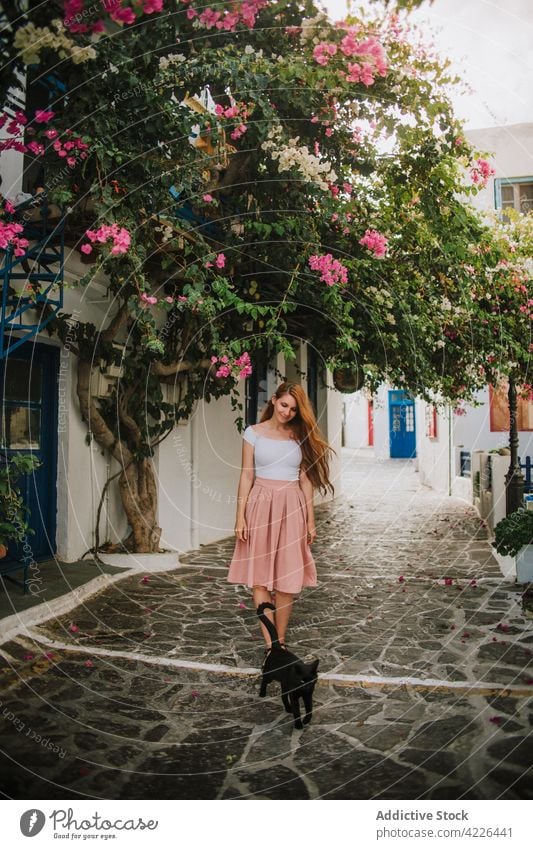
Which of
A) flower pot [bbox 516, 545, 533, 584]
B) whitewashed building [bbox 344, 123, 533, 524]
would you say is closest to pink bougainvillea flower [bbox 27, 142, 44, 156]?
flower pot [bbox 516, 545, 533, 584]

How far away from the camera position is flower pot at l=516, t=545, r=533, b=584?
6.12 meters

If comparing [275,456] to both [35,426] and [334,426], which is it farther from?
[334,426]

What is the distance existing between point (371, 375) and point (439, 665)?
4.45 m

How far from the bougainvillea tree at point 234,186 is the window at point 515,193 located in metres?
6.03

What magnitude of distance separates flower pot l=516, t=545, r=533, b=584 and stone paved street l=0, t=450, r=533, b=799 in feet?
0.70

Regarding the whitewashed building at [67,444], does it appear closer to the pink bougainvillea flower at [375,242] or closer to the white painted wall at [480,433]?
the pink bougainvillea flower at [375,242]

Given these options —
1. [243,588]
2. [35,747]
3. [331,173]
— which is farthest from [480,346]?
[35,747]

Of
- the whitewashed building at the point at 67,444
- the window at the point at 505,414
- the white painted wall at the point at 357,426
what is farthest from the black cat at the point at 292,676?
the white painted wall at the point at 357,426

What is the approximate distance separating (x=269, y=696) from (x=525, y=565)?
3355 millimetres

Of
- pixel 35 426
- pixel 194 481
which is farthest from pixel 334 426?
pixel 35 426

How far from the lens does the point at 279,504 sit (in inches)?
154

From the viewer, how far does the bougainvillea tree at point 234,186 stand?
457cm

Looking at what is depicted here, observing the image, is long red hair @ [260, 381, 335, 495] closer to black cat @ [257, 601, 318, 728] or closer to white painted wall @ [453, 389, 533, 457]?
black cat @ [257, 601, 318, 728]

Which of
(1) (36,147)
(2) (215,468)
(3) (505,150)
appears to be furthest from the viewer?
(3) (505,150)
